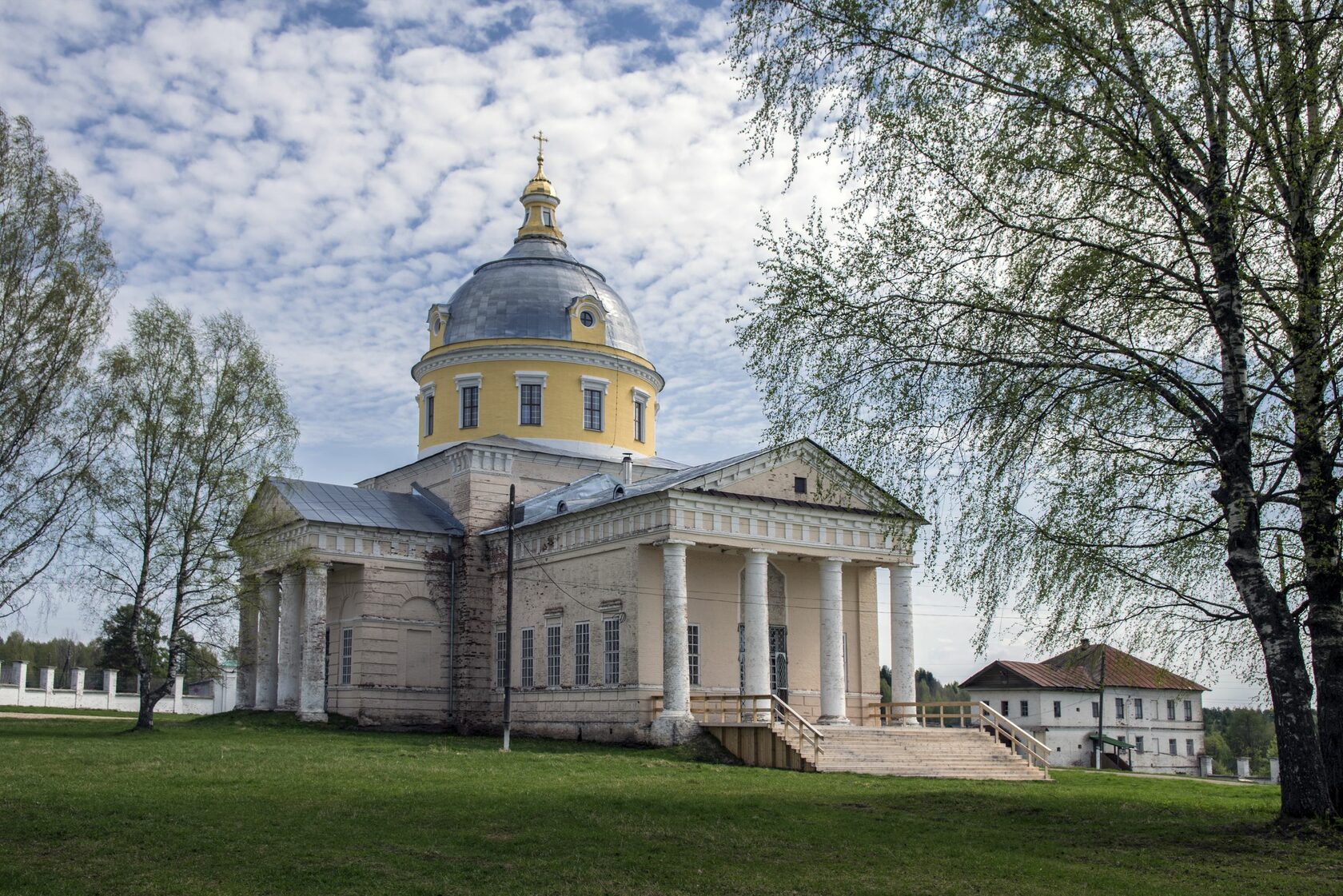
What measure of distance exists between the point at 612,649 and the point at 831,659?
17.6 feet

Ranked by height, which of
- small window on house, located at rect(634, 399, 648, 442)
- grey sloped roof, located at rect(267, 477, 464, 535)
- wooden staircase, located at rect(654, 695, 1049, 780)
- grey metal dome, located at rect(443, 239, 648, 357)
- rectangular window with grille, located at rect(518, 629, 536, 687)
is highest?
grey metal dome, located at rect(443, 239, 648, 357)

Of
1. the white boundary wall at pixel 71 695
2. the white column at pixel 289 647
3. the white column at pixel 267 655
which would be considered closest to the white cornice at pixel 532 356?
the white column at pixel 289 647

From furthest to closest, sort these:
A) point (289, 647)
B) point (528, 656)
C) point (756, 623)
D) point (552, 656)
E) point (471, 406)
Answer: point (471, 406)
point (289, 647)
point (528, 656)
point (552, 656)
point (756, 623)

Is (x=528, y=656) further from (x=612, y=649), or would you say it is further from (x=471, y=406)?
(x=471, y=406)

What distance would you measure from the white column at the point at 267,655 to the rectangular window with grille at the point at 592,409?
34.4 feet

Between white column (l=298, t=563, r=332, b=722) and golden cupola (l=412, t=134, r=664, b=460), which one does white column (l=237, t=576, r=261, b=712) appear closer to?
white column (l=298, t=563, r=332, b=722)

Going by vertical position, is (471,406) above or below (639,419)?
above

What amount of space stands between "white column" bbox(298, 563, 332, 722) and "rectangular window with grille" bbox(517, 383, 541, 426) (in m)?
7.84

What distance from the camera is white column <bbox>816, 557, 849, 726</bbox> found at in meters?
30.0

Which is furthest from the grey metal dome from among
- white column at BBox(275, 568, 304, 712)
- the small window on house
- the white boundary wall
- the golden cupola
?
the white boundary wall

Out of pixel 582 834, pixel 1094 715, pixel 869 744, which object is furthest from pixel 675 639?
pixel 1094 715

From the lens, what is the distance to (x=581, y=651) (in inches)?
1260

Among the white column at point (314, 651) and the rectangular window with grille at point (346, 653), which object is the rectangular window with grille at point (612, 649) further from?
the rectangular window with grille at point (346, 653)

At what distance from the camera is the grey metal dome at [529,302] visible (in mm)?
39219
